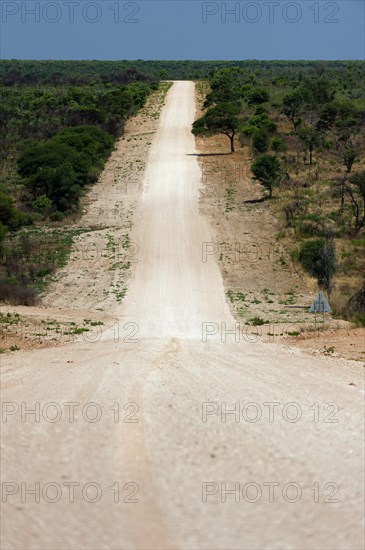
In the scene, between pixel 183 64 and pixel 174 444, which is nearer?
pixel 174 444

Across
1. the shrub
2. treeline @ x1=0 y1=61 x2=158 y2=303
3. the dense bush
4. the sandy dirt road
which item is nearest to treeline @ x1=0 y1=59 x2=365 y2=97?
treeline @ x1=0 y1=61 x2=158 y2=303

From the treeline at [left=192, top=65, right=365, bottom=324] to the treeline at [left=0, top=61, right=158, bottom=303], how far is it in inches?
401

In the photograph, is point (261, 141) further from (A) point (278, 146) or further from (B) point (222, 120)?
(B) point (222, 120)

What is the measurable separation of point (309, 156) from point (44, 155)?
1948cm

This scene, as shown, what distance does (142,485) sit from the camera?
7438 millimetres

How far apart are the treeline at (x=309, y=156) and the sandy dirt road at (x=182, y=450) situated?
14.0 m

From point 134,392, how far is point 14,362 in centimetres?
344

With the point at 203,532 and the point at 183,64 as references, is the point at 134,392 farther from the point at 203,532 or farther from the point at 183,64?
the point at 183,64

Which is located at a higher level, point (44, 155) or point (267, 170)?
point (44, 155)

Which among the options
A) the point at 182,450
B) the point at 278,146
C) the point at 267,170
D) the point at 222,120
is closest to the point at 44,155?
the point at 267,170

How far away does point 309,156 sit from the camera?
2052 inches

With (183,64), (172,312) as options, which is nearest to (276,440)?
(172,312)

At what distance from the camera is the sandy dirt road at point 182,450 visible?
673 centimetres

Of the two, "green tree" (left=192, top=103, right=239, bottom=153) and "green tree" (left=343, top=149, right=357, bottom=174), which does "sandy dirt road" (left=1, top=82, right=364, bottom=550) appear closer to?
"green tree" (left=343, top=149, right=357, bottom=174)
